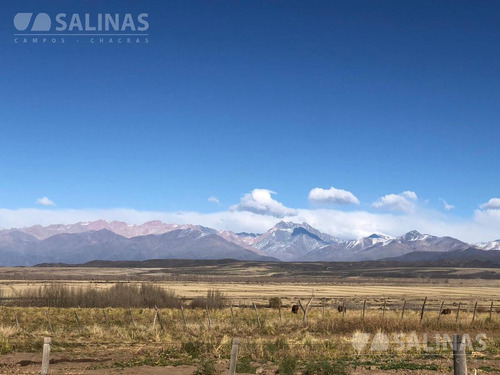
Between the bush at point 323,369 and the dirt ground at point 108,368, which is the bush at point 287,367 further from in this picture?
the dirt ground at point 108,368

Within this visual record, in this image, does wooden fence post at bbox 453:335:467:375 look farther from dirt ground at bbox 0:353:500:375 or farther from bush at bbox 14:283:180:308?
bush at bbox 14:283:180:308

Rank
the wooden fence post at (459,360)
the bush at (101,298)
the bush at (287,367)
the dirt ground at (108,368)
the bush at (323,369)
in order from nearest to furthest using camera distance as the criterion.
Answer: the wooden fence post at (459,360)
the bush at (323,369)
the bush at (287,367)
the dirt ground at (108,368)
the bush at (101,298)

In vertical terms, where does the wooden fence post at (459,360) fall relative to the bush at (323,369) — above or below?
above

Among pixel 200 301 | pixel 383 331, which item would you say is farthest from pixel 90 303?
pixel 383 331

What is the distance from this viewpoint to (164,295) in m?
65.5

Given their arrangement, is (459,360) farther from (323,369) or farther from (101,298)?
(101,298)

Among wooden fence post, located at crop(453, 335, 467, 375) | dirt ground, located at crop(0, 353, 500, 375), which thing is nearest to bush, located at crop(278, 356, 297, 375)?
dirt ground, located at crop(0, 353, 500, 375)

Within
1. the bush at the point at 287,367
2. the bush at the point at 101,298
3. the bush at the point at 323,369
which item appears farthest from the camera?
the bush at the point at 101,298

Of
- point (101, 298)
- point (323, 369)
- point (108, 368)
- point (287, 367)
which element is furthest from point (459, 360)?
point (101, 298)

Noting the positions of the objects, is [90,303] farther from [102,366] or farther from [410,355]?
[410,355]

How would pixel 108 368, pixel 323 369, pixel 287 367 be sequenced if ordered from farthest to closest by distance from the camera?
1. pixel 108 368
2. pixel 287 367
3. pixel 323 369

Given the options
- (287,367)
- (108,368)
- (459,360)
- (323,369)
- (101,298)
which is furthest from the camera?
(101,298)

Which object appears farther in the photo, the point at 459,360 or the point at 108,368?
the point at 108,368

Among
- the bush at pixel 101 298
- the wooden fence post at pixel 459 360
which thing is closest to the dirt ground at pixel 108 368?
the wooden fence post at pixel 459 360
